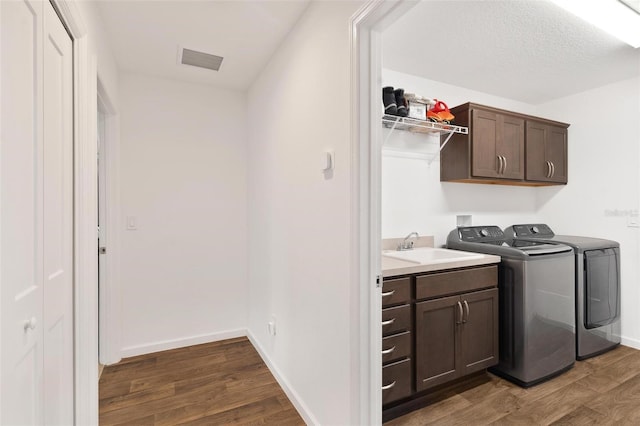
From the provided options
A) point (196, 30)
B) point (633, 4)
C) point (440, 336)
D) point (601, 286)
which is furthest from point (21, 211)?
point (601, 286)

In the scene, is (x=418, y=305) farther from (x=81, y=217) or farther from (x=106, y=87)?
(x=106, y=87)

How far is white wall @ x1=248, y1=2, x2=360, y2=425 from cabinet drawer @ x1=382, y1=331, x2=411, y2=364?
1.26 feet

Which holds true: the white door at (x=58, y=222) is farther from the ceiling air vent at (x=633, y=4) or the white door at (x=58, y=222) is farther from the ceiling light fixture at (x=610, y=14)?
the ceiling air vent at (x=633, y=4)

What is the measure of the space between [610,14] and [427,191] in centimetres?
161

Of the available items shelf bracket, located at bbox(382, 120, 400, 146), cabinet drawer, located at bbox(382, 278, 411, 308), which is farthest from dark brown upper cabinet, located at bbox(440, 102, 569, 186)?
cabinet drawer, located at bbox(382, 278, 411, 308)

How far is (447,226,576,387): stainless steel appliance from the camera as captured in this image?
2.27 meters

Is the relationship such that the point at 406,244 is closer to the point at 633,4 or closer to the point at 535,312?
the point at 535,312

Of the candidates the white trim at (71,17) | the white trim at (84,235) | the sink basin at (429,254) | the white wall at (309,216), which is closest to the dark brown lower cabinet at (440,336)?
the sink basin at (429,254)

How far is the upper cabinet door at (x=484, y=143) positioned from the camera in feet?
8.96

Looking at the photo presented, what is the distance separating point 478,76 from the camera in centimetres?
287

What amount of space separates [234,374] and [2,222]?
1988 millimetres

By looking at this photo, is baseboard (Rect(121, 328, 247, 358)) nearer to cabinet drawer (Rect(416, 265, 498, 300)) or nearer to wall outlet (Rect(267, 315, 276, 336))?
wall outlet (Rect(267, 315, 276, 336))

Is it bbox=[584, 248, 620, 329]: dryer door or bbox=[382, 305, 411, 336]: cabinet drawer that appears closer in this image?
bbox=[382, 305, 411, 336]: cabinet drawer

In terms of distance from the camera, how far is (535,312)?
229 cm
